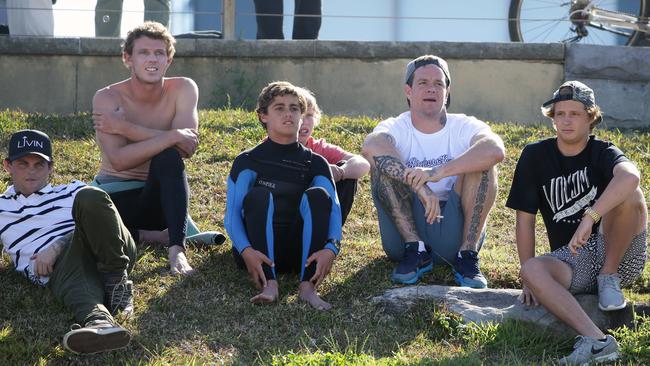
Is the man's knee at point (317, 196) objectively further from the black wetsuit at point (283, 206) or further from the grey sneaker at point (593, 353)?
the grey sneaker at point (593, 353)

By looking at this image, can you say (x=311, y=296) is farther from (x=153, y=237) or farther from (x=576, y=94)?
(x=576, y=94)

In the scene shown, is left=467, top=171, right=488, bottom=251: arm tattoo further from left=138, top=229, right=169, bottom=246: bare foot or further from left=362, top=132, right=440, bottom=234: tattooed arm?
left=138, top=229, right=169, bottom=246: bare foot

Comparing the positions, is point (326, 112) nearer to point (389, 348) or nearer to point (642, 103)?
point (642, 103)

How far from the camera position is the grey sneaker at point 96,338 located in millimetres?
4555

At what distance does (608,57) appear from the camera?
32.2ft

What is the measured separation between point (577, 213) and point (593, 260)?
26 centimetres

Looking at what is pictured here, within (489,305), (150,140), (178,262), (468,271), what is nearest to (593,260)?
(489,305)

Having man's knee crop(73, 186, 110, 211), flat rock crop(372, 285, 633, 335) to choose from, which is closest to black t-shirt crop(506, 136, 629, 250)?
flat rock crop(372, 285, 633, 335)

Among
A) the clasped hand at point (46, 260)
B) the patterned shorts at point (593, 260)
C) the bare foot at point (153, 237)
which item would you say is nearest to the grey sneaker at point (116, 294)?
the clasped hand at point (46, 260)

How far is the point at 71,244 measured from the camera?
5211 millimetres

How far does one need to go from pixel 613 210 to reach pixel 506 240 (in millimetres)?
1770

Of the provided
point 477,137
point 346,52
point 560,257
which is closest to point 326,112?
point 346,52

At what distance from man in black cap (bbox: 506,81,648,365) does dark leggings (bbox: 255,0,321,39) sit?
176 inches

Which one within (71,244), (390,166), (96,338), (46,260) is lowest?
(96,338)
